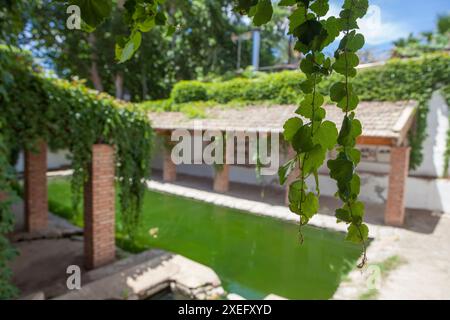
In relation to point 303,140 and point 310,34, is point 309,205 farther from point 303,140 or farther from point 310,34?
point 310,34

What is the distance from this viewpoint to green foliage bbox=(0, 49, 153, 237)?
3574 mm

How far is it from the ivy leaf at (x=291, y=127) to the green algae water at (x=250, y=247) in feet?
10.6

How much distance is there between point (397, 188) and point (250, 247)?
12.6 ft

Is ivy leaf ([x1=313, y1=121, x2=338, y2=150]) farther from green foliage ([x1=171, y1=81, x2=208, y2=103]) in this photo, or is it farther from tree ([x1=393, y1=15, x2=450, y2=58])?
green foliage ([x1=171, y1=81, x2=208, y2=103])

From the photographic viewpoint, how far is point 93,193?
4.54 metres

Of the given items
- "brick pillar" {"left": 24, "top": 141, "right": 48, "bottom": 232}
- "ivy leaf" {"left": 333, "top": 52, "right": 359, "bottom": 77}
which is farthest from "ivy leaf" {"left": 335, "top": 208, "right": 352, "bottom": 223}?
"brick pillar" {"left": 24, "top": 141, "right": 48, "bottom": 232}

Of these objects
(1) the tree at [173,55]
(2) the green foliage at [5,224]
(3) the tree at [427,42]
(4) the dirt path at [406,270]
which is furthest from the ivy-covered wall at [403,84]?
(1) the tree at [173,55]

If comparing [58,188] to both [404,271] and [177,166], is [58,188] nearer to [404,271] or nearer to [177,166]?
[177,166]

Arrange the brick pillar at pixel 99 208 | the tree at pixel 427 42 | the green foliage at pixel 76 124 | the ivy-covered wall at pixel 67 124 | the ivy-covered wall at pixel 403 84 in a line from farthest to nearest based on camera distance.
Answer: the tree at pixel 427 42 → the ivy-covered wall at pixel 403 84 → the brick pillar at pixel 99 208 → the green foliage at pixel 76 124 → the ivy-covered wall at pixel 67 124

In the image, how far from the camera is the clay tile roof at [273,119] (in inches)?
257

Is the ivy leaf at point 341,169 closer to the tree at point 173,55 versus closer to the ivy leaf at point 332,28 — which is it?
the ivy leaf at point 332,28

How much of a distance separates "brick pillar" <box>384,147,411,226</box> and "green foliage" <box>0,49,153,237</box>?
5741 mm

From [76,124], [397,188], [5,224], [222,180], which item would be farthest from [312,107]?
[222,180]

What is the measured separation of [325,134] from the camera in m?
0.54
